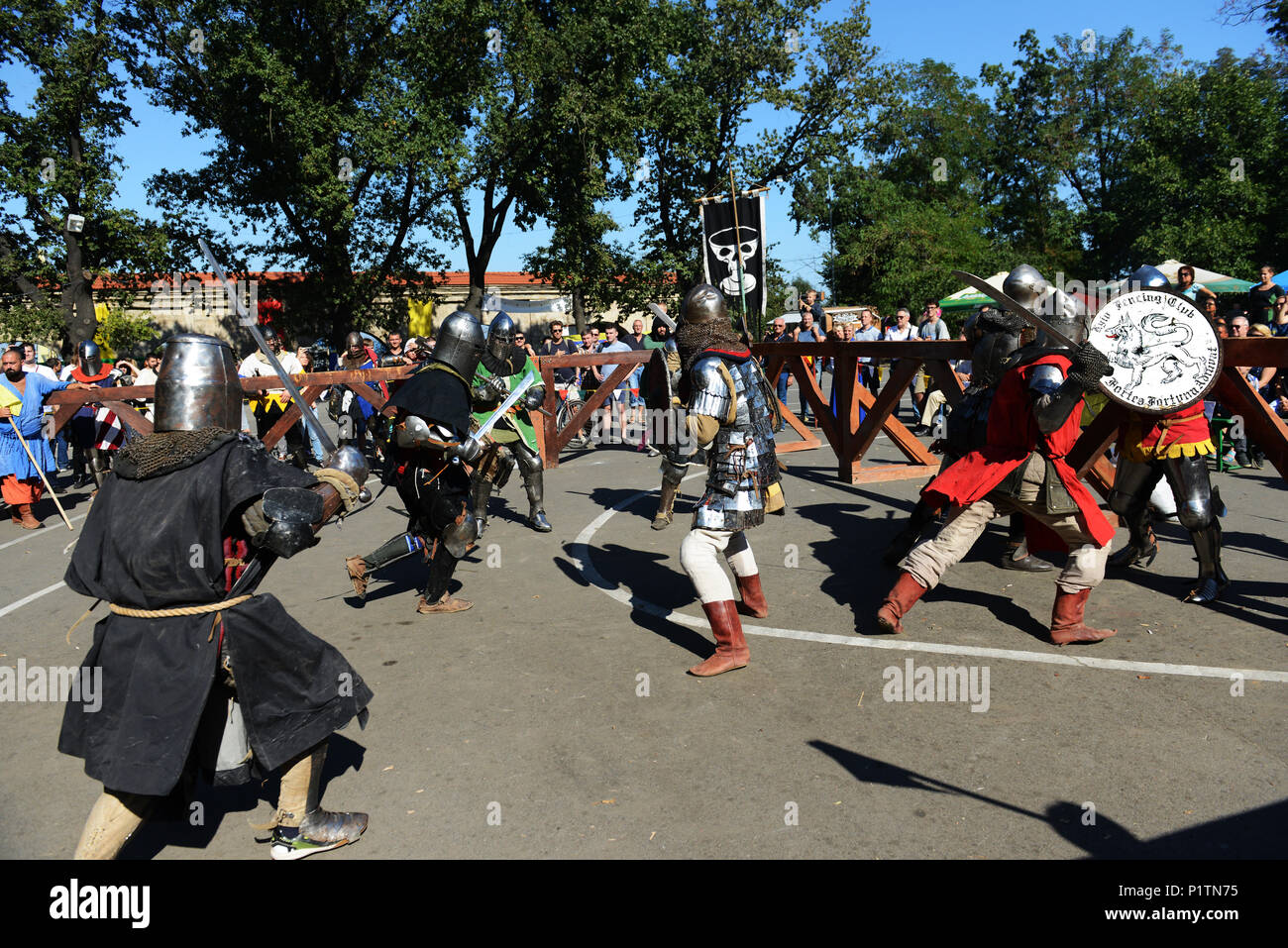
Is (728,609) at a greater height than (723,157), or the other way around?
(723,157)

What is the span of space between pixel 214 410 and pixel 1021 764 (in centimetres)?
312

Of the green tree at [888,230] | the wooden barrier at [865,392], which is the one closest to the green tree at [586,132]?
the green tree at [888,230]

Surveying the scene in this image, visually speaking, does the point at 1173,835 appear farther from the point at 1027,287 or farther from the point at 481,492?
the point at 481,492

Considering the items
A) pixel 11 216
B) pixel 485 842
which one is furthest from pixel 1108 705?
pixel 11 216

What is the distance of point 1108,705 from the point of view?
3936 mm

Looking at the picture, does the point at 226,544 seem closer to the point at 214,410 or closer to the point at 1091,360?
the point at 214,410

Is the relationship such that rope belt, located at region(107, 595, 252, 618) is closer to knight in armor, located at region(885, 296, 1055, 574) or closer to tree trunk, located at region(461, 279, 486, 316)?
knight in armor, located at region(885, 296, 1055, 574)

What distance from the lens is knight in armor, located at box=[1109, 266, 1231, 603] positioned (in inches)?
198

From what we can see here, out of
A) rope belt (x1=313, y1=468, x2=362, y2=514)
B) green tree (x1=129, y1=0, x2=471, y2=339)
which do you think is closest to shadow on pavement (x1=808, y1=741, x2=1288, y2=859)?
rope belt (x1=313, y1=468, x2=362, y2=514)

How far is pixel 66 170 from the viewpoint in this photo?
24.8 m

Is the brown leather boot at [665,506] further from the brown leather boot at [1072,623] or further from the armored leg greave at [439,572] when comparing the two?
the brown leather boot at [1072,623]

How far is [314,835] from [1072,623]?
12.0 ft

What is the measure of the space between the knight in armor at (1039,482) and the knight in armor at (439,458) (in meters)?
2.58

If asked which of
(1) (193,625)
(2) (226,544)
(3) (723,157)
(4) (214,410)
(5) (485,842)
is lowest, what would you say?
(5) (485,842)
